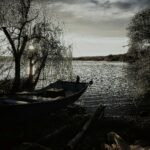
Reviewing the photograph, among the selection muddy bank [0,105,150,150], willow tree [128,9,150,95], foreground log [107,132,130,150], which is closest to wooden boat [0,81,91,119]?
muddy bank [0,105,150,150]

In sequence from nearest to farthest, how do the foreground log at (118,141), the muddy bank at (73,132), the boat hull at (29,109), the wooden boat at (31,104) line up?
the foreground log at (118,141)
the muddy bank at (73,132)
the boat hull at (29,109)
the wooden boat at (31,104)

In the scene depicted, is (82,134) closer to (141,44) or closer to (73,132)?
(73,132)

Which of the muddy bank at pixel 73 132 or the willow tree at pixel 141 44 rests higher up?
the willow tree at pixel 141 44

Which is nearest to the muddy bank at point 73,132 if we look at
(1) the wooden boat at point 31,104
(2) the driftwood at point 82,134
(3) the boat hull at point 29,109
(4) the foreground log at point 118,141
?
(2) the driftwood at point 82,134

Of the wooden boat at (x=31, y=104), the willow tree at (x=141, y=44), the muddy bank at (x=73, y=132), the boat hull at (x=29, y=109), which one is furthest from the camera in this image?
the willow tree at (x=141, y=44)

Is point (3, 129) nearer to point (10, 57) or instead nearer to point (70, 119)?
point (70, 119)

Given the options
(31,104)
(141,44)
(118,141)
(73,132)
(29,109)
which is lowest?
(73,132)

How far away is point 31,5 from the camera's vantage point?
116 ft

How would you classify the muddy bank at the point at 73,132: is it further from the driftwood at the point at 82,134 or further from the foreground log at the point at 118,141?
the foreground log at the point at 118,141

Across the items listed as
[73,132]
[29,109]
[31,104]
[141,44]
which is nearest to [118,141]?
[73,132]

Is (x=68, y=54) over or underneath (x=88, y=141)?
over

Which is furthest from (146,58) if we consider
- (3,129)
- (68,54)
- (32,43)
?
(3,129)

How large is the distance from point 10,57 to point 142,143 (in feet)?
67.5

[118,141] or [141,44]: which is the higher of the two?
[141,44]
